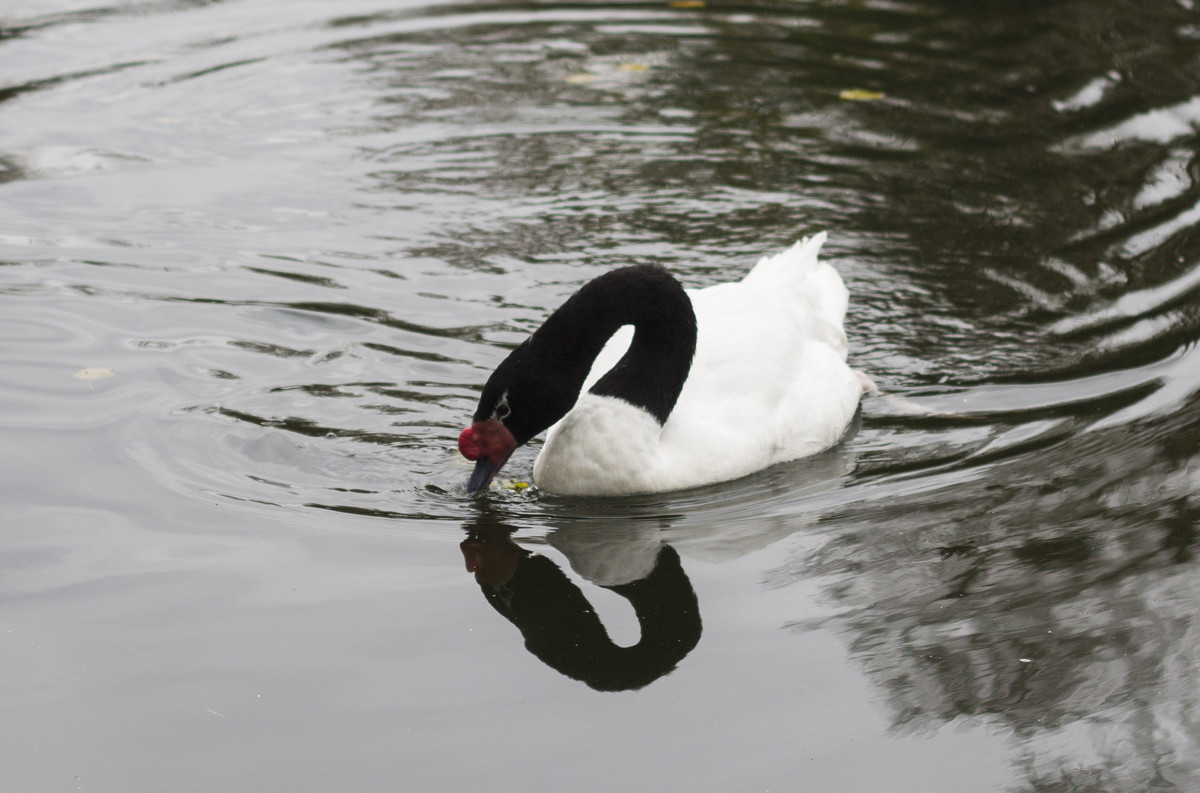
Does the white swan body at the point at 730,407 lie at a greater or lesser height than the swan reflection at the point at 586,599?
greater

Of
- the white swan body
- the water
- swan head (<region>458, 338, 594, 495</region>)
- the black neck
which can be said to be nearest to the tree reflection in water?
the water

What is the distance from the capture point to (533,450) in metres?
6.07

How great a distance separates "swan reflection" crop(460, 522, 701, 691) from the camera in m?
Result: 4.27

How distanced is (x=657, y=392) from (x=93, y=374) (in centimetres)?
258

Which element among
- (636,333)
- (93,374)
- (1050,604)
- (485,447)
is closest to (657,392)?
(636,333)

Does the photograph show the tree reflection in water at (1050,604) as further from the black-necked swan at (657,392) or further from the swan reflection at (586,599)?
the black-necked swan at (657,392)

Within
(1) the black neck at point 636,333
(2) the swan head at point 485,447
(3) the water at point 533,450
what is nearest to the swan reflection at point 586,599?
(3) the water at point 533,450

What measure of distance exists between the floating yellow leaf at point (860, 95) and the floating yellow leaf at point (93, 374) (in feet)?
21.3

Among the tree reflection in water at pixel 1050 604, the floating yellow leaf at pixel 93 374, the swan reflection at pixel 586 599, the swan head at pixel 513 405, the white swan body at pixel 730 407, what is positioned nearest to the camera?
the tree reflection in water at pixel 1050 604

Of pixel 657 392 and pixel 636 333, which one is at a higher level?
pixel 636 333

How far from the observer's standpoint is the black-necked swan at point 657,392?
5242 millimetres

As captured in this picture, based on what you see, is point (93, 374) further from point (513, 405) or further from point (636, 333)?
point (636, 333)

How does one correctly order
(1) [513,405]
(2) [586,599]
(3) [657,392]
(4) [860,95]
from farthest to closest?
1. (4) [860,95]
2. (3) [657,392]
3. (1) [513,405]
4. (2) [586,599]

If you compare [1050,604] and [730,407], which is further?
[730,407]
